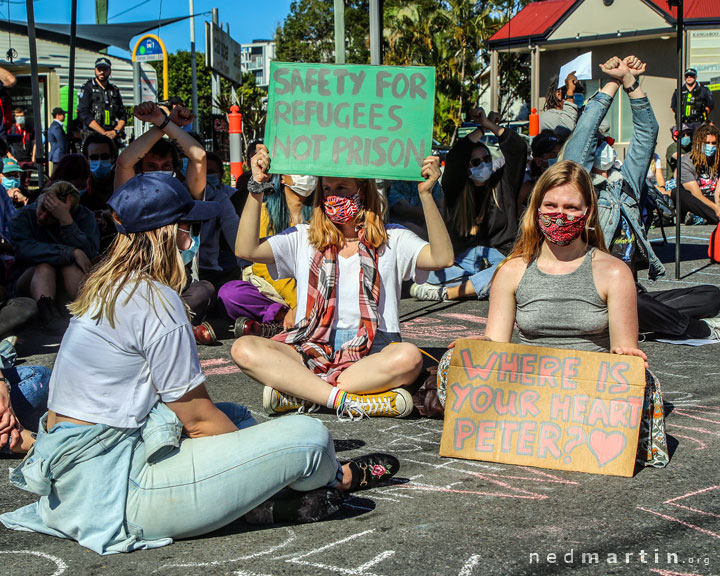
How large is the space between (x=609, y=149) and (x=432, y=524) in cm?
408

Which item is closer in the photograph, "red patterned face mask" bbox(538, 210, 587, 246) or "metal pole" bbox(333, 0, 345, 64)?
"red patterned face mask" bbox(538, 210, 587, 246)

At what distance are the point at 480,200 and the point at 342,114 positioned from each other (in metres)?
4.34

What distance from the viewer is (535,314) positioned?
4082 millimetres

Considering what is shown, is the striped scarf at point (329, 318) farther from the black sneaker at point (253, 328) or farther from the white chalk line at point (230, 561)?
the black sneaker at point (253, 328)

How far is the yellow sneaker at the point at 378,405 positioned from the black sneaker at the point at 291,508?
1.38m

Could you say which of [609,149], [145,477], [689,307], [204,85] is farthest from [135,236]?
[204,85]

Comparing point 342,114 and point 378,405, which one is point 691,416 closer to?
point 378,405

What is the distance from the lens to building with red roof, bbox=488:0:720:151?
Result: 2125cm

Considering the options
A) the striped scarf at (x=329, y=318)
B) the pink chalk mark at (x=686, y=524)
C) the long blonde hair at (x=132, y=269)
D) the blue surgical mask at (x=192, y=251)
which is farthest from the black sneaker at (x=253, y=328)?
the pink chalk mark at (x=686, y=524)

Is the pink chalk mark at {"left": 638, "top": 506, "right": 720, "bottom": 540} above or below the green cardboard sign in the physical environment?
below

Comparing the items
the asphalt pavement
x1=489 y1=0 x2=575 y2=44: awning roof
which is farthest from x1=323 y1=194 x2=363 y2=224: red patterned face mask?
x1=489 y1=0 x2=575 y2=44: awning roof

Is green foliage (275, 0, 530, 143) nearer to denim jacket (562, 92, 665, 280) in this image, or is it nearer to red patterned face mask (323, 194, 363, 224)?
denim jacket (562, 92, 665, 280)

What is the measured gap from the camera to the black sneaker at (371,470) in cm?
339

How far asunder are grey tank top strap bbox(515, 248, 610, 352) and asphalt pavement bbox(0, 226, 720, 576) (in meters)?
0.62
